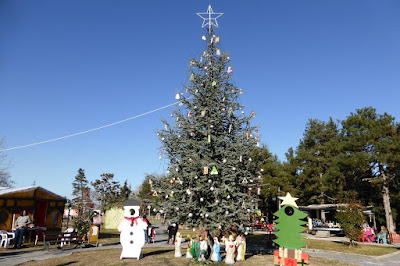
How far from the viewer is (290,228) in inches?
372

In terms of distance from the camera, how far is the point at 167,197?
11836 millimetres

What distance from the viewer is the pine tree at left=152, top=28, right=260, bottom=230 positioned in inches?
439

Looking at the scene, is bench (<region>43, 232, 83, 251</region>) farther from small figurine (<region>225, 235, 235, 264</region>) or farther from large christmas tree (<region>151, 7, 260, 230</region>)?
small figurine (<region>225, 235, 235, 264</region>)

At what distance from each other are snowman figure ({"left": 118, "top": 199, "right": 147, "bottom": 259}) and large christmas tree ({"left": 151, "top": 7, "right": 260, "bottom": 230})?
1.26m

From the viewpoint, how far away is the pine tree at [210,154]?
11148mm

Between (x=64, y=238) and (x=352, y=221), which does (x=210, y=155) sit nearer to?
(x=64, y=238)

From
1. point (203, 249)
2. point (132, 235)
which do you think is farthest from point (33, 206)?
point (203, 249)

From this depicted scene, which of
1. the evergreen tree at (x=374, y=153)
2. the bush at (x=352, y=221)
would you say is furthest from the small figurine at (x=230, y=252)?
the evergreen tree at (x=374, y=153)

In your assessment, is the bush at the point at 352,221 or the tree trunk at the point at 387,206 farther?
the tree trunk at the point at 387,206

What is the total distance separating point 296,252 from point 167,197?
555 cm

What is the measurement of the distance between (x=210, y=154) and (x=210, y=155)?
0.16 ft

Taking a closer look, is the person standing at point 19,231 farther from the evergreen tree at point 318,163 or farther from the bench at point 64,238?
the evergreen tree at point 318,163

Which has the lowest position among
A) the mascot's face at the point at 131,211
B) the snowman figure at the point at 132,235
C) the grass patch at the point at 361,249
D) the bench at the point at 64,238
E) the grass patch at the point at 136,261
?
the grass patch at the point at 361,249

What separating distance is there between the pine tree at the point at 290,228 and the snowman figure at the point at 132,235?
221 inches
